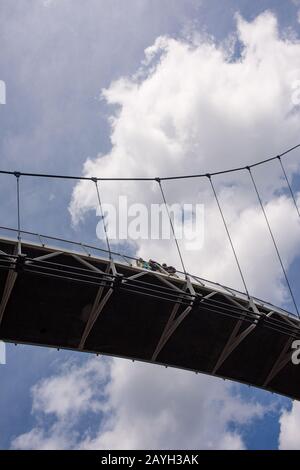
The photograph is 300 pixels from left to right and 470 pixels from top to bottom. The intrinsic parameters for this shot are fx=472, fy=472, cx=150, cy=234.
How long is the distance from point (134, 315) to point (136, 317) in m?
0.18

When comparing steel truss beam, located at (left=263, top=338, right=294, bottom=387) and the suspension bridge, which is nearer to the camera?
the suspension bridge

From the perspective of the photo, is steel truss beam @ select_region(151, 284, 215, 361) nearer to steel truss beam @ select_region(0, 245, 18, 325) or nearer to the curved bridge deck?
the curved bridge deck

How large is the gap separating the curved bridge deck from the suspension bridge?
4 cm

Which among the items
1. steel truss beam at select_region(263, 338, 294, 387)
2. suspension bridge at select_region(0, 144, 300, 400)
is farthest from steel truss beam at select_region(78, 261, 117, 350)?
steel truss beam at select_region(263, 338, 294, 387)

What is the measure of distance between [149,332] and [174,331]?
1.21 metres

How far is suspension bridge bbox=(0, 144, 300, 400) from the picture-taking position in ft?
61.5

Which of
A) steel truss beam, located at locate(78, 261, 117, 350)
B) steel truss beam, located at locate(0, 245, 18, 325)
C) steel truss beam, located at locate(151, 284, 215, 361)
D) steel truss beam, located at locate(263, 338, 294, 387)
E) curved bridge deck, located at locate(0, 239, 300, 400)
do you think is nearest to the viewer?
steel truss beam, located at locate(0, 245, 18, 325)

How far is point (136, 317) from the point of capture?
70.6ft

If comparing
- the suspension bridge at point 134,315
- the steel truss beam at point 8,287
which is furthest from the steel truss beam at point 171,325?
the steel truss beam at point 8,287

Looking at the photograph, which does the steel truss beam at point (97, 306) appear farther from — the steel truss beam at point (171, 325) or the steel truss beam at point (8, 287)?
the steel truss beam at point (8, 287)

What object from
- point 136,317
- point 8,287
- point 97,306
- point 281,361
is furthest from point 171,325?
point 8,287

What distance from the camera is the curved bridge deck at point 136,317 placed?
18766 millimetres
